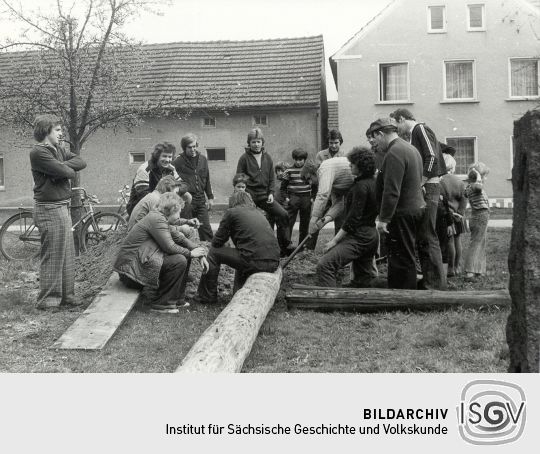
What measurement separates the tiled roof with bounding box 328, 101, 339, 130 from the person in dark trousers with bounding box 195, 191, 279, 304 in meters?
19.2

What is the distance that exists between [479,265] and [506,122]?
17.0 m

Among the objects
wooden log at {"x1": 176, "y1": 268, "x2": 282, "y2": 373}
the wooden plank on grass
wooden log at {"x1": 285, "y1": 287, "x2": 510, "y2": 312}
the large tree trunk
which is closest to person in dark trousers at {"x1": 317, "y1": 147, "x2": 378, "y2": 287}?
wooden log at {"x1": 285, "y1": 287, "x2": 510, "y2": 312}

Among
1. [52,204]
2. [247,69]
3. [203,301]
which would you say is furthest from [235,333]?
[247,69]

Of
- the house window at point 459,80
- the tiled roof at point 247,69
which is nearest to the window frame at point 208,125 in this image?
the tiled roof at point 247,69

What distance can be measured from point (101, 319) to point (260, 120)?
60.3 ft

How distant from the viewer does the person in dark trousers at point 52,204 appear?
22.9 ft

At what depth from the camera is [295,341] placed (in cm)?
586

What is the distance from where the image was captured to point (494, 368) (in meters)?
4.80

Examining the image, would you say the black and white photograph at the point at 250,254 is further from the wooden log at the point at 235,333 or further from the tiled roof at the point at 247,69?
the tiled roof at the point at 247,69

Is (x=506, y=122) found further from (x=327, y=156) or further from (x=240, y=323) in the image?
(x=240, y=323)

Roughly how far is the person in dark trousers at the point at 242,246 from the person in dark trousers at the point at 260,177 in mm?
2004

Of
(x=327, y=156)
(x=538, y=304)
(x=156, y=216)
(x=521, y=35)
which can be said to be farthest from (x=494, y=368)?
(x=521, y=35)

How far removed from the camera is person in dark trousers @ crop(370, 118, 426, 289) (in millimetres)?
6910

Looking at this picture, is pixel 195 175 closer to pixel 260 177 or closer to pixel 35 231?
pixel 260 177
